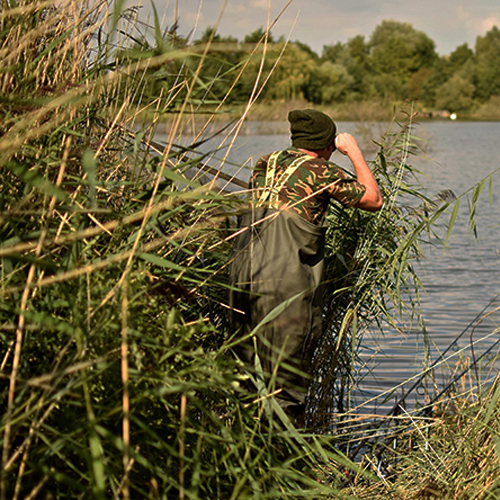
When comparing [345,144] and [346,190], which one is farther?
[345,144]

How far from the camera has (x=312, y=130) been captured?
141 inches

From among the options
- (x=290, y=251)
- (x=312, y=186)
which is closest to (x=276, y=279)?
(x=290, y=251)

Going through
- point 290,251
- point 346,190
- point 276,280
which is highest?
point 346,190

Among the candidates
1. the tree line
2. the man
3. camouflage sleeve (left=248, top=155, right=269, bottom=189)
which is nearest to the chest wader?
the man

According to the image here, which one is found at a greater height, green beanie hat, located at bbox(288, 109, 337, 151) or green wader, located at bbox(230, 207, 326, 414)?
green beanie hat, located at bbox(288, 109, 337, 151)

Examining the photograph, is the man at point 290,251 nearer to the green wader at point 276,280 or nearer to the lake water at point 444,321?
the green wader at point 276,280

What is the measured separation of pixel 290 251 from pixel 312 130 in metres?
0.74

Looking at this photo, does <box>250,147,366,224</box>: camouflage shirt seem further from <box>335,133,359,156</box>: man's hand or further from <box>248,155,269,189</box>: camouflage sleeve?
<box>335,133,359,156</box>: man's hand

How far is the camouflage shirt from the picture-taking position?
3373 millimetres

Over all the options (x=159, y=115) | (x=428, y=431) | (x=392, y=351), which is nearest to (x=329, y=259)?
(x=428, y=431)

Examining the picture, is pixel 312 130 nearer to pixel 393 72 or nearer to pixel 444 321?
pixel 444 321

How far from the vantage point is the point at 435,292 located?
952 cm

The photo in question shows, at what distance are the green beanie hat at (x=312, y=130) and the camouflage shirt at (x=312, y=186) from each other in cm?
11

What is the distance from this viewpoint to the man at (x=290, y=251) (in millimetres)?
3234
